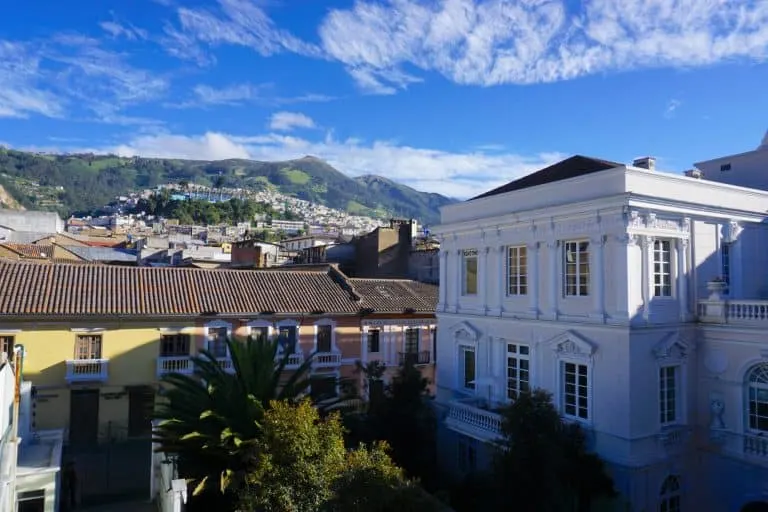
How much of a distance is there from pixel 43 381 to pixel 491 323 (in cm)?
1917

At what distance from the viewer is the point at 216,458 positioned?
52.5 feet

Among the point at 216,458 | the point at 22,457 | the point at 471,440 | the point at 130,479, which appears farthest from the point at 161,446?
the point at 471,440

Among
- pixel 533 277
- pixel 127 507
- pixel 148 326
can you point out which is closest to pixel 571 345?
pixel 533 277

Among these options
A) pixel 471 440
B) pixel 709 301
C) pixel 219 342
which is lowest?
pixel 471 440

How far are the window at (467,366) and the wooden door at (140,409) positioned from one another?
568 inches

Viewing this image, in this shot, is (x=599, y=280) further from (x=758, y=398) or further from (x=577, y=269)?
(x=758, y=398)

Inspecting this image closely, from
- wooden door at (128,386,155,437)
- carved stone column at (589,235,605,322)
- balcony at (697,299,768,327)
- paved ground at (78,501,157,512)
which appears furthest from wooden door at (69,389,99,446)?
balcony at (697,299,768,327)

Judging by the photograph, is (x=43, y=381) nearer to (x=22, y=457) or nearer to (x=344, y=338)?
(x=22, y=457)

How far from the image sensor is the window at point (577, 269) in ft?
57.4

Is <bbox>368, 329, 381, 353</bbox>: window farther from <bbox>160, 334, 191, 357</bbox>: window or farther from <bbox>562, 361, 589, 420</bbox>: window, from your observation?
<bbox>562, 361, 589, 420</bbox>: window

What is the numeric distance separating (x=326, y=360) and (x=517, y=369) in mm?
12427

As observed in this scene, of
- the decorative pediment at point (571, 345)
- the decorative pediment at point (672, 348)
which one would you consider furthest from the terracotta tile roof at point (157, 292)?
the decorative pediment at point (672, 348)

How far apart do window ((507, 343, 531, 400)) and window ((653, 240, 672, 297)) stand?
183 inches

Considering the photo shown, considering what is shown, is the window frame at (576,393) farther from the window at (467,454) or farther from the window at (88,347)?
the window at (88,347)
